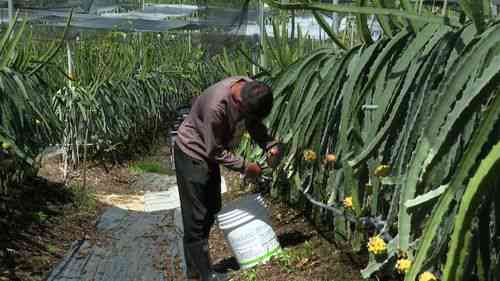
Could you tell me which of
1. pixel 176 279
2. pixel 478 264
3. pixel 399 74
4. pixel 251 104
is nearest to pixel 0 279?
pixel 176 279

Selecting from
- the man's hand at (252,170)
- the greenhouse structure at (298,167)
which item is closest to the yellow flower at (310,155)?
the greenhouse structure at (298,167)

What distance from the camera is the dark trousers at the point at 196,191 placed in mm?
4680

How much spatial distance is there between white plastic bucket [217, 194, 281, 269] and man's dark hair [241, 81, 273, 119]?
696mm

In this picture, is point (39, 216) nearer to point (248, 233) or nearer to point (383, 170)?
point (248, 233)

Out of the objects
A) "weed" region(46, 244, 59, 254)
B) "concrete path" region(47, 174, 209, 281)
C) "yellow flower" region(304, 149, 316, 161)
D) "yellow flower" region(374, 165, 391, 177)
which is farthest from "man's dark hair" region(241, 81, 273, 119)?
"weed" region(46, 244, 59, 254)

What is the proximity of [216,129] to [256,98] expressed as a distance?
0.39 m

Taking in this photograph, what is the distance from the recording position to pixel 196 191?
4.71m

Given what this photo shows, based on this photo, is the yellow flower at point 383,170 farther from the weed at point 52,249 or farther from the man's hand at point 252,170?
the weed at point 52,249

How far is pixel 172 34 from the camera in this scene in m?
18.0

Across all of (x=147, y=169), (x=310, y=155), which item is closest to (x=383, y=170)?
(x=310, y=155)

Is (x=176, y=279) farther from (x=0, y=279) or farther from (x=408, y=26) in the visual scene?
(x=408, y=26)

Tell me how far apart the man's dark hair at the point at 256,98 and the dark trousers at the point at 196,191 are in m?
0.58

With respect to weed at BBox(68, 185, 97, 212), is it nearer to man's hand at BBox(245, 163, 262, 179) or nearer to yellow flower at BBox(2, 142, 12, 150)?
yellow flower at BBox(2, 142, 12, 150)

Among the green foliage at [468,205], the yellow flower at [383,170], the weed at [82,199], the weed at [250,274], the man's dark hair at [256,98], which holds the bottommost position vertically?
the weed at [82,199]
